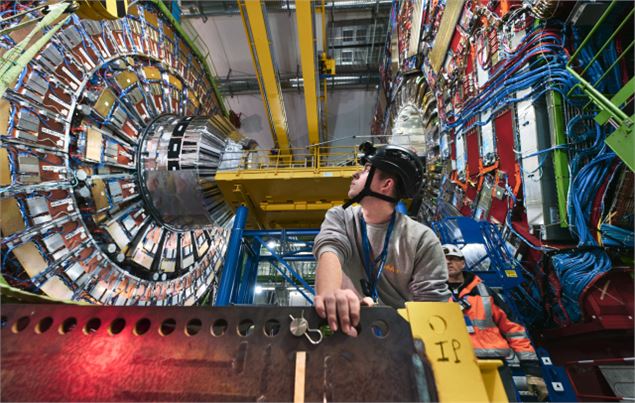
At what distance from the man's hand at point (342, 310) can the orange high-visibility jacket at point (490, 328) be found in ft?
7.48

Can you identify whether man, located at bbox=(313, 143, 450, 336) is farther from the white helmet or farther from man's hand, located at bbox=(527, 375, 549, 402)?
man's hand, located at bbox=(527, 375, 549, 402)

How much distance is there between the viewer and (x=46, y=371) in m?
0.62

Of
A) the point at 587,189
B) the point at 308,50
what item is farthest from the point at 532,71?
the point at 308,50

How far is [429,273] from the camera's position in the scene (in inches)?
52.3

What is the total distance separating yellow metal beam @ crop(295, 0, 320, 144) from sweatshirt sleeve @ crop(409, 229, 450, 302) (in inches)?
210

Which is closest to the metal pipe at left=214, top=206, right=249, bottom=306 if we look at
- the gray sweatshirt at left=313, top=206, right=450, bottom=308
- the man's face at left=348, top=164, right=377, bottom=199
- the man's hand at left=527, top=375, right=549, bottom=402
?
the gray sweatshirt at left=313, top=206, right=450, bottom=308

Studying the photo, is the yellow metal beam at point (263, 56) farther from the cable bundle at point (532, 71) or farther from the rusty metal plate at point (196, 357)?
the rusty metal plate at point (196, 357)

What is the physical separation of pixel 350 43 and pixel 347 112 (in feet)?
7.61

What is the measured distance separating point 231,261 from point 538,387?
11.9 ft

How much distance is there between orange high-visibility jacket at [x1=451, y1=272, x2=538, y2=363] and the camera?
2309 mm

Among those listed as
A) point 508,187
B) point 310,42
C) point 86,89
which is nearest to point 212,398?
point 508,187

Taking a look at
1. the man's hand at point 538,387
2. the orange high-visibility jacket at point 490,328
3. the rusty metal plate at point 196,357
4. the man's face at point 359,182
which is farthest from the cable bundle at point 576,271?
the rusty metal plate at point 196,357

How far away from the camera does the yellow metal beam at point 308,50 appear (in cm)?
503

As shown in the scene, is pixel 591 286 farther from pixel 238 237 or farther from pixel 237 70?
pixel 237 70
